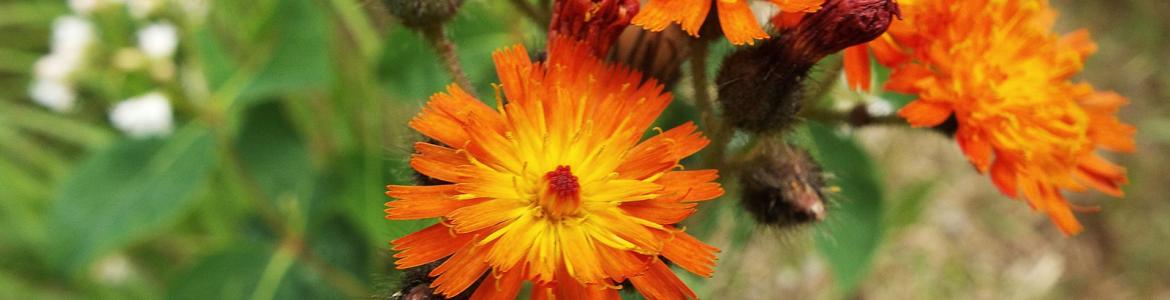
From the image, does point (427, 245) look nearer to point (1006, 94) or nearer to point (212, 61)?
point (1006, 94)

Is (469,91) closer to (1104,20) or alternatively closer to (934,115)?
(934,115)

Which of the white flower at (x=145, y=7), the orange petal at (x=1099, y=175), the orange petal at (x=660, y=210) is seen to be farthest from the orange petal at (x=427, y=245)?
the white flower at (x=145, y=7)

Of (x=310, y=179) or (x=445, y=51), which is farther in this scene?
(x=310, y=179)

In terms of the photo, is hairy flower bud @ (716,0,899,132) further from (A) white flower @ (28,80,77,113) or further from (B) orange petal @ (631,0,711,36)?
(A) white flower @ (28,80,77,113)

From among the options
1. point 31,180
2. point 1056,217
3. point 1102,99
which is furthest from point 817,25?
point 31,180

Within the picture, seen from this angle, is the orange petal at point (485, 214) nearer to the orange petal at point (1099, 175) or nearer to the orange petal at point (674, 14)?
the orange petal at point (674, 14)

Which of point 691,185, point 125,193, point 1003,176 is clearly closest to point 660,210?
point 691,185
